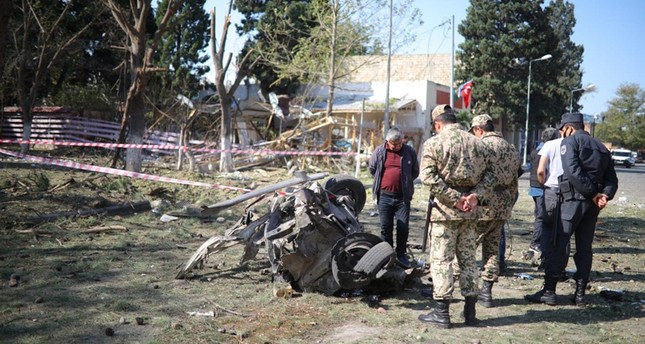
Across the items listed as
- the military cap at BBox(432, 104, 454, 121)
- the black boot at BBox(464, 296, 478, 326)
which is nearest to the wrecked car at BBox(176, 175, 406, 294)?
the black boot at BBox(464, 296, 478, 326)

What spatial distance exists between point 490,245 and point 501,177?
743 millimetres

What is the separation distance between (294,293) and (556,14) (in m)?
71.5

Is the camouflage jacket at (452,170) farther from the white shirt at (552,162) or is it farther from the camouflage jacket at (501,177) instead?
the white shirt at (552,162)

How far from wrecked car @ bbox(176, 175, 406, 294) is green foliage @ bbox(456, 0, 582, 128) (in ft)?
147

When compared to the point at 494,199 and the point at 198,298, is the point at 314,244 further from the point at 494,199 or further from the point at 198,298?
the point at 494,199

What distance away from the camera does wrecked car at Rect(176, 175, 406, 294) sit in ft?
18.1

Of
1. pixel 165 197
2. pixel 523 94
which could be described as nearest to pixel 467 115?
pixel 523 94

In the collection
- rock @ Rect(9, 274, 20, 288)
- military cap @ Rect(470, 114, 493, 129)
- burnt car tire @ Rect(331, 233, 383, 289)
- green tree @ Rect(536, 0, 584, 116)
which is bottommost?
rock @ Rect(9, 274, 20, 288)

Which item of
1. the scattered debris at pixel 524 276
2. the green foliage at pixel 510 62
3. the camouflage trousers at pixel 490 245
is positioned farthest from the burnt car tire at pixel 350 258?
the green foliage at pixel 510 62

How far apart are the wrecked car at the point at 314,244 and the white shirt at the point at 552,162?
6.88 feet

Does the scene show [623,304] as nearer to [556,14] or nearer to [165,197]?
[165,197]

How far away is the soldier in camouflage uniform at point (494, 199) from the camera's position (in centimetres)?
536

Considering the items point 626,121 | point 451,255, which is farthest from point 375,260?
point 626,121

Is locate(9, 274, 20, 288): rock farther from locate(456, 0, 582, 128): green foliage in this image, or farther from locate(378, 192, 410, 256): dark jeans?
locate(456, 0, 582, 128): green foliage
